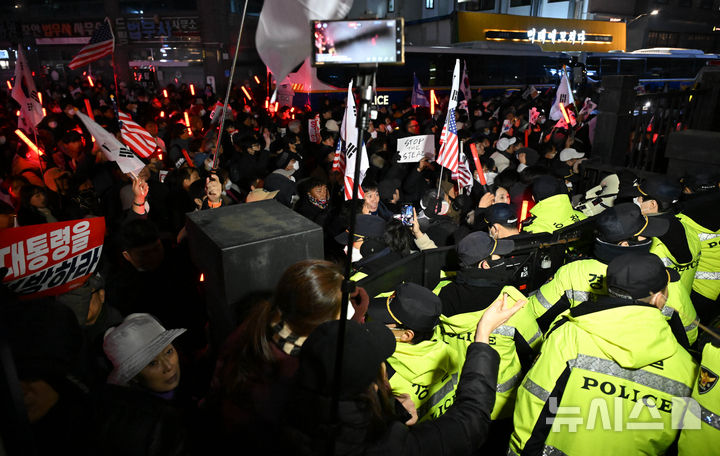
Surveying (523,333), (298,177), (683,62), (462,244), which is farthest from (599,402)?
(683,62)

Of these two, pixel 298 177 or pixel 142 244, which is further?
pixel 298 177

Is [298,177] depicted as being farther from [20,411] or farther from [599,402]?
[20,411]

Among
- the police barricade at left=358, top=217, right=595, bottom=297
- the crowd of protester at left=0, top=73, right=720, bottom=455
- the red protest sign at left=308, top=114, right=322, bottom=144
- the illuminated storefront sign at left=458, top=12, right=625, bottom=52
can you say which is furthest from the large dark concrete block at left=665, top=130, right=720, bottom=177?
the illuminated storefront sign at left=458, top=12, right=625, bottom=52

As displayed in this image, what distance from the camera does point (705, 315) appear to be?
15.2 ft

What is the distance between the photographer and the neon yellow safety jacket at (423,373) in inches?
100

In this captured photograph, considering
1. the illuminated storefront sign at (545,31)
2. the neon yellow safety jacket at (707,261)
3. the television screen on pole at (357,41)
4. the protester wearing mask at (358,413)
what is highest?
the illuminated storefront sign at (545,31)

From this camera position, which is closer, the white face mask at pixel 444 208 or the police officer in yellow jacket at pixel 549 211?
the police officer in yellow jacket at pixel 549 211

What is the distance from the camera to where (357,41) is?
1750 millimetres

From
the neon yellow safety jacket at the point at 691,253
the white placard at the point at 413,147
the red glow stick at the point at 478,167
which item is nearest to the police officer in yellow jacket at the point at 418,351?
the neon yellow safety jacket at the point at 691,253

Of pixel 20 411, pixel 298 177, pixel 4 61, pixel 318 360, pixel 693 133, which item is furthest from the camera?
pixel 4 61

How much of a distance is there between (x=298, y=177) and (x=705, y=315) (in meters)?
6.32

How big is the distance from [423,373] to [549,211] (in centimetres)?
311

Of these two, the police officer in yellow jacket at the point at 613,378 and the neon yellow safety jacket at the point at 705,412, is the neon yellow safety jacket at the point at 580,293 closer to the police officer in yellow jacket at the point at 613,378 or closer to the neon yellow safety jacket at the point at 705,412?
the police officer in yellow jacket at the point at 613,378

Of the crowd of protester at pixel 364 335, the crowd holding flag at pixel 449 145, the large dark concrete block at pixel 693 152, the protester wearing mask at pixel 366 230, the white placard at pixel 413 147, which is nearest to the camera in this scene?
the crowd of protester at pixel 364 335
